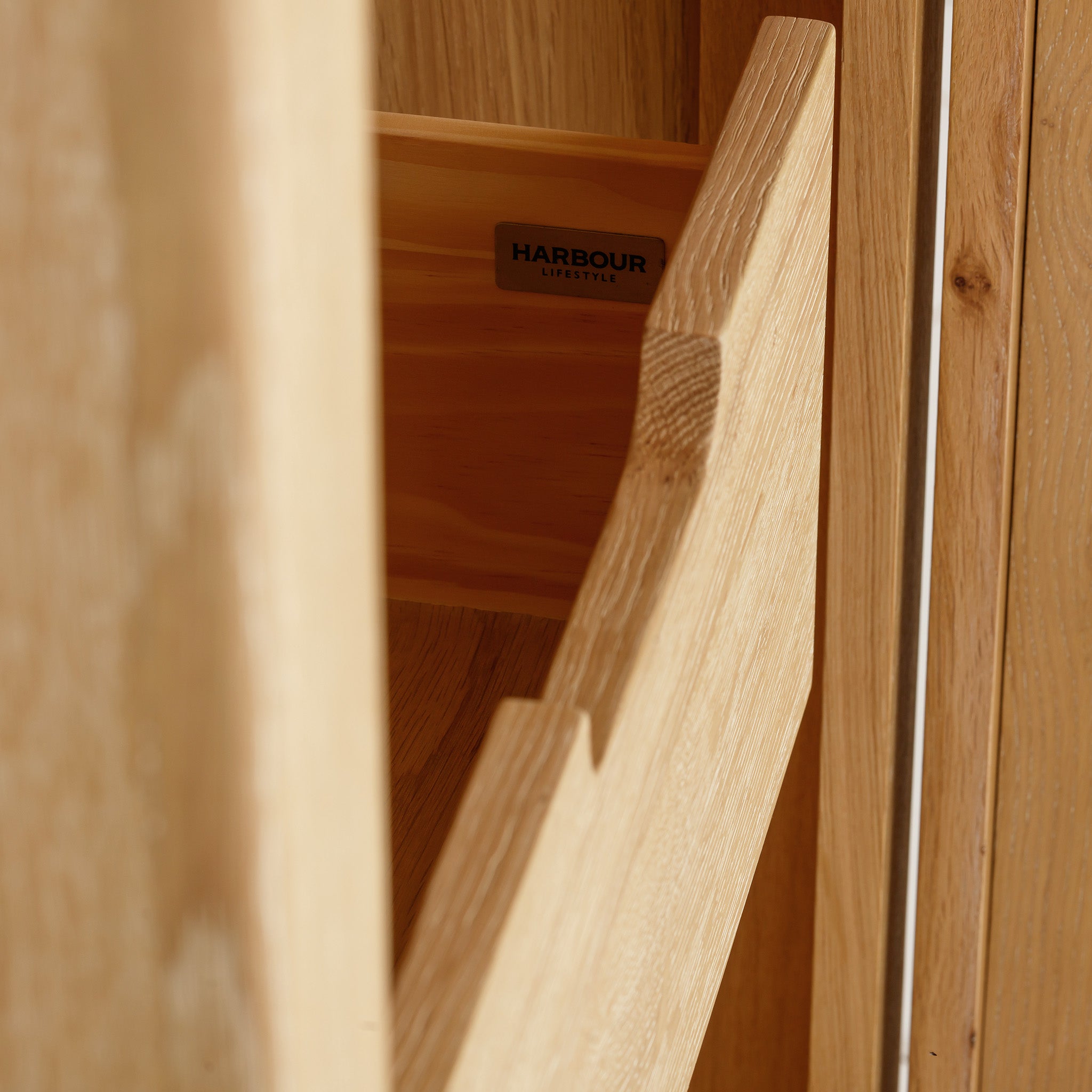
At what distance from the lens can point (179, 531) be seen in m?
0.12

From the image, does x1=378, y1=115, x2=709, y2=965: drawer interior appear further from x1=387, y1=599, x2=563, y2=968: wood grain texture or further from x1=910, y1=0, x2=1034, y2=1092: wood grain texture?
x1=910, y1=0, x2=1034, y2=1092: wood grain texture

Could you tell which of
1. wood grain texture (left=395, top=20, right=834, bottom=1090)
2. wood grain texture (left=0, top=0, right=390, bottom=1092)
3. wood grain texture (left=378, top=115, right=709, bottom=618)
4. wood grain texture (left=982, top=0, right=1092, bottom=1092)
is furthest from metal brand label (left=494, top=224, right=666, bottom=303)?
wood grain texture (left=0, top=0, right=390, bottom=1092)

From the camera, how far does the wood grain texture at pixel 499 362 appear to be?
0.55 m

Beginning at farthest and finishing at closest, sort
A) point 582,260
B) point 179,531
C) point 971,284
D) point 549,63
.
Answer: point 549,63, point 971,284, point 582,260, point 179,531

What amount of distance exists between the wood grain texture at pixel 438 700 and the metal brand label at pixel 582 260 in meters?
0.16

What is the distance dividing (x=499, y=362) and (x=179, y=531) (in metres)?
0.48

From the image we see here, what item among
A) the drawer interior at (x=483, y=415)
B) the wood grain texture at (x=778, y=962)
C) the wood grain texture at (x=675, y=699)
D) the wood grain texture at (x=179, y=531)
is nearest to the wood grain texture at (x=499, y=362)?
the drawer interior at (x=483, y=415)

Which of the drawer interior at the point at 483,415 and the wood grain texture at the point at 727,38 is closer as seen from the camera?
the drawer interior at the point at 483,415

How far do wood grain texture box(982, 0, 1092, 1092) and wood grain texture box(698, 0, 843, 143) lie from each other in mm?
113

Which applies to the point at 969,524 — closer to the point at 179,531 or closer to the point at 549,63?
the point at 549,63

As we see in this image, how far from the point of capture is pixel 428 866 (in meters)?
0.49

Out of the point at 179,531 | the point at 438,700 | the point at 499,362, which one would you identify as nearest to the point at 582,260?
the point at 499,362

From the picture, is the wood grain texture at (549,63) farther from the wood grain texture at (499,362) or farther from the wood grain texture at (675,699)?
the wood grain texture at (675,699)

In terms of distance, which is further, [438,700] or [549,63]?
[549,63]
